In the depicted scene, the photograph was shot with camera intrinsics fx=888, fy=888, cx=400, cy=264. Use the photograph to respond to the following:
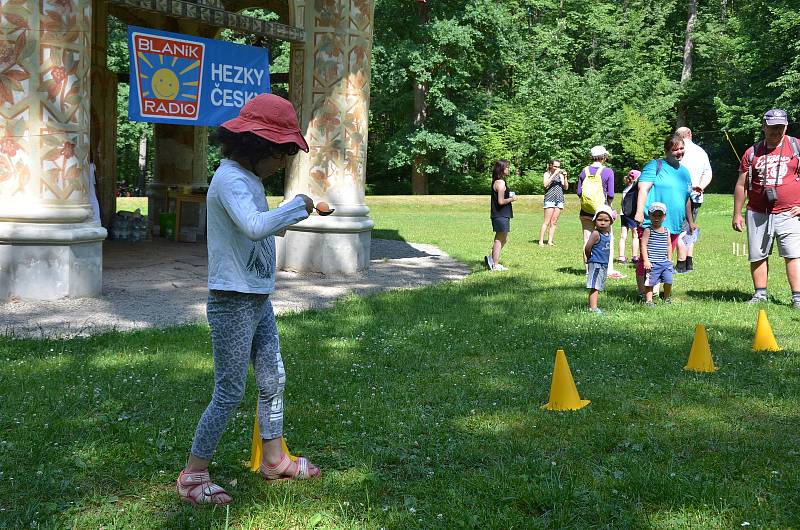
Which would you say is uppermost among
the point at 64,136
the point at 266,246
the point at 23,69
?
the point at 23,69

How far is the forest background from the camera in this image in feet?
133

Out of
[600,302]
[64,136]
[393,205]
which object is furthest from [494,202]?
[393,205]

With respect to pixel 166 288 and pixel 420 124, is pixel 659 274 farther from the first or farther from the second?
pixel 420 124

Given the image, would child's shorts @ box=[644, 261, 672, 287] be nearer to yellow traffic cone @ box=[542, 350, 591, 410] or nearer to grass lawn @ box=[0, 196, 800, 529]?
grass lawn @ box=[0, 196, 800, 529]

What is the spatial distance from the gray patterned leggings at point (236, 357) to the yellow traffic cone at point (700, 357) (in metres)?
3.58

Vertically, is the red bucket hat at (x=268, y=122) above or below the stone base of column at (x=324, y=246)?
above

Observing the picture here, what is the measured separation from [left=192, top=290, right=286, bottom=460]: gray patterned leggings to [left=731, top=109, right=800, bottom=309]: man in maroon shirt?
667 cm

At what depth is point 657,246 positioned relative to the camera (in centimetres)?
927

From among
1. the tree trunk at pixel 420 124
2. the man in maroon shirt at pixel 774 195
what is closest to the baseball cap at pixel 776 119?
the man in maroon shirt at pixel 774 195

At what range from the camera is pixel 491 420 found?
17.5 feet

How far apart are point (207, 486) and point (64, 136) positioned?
259 inches

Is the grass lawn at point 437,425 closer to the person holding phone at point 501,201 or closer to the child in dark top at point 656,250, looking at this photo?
the child in dark top at point 656,250

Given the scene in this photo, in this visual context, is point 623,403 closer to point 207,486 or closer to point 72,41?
point 207,486

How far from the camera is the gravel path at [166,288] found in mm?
8547
